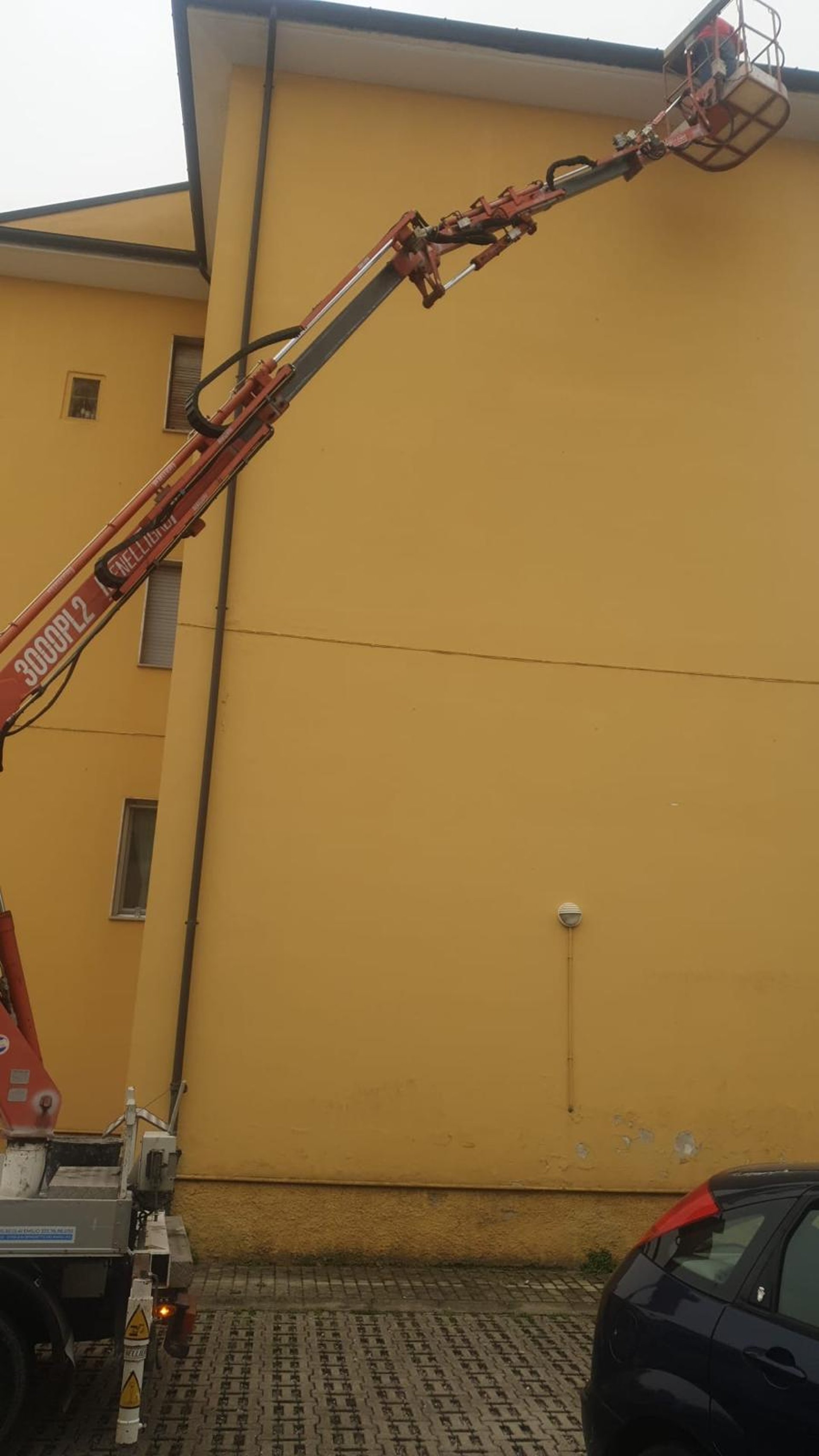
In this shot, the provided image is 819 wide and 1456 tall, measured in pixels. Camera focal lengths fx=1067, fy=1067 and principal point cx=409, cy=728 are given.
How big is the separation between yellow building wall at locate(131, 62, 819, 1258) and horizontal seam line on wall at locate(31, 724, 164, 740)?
316 centimetres

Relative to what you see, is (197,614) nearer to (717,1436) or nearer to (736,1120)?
(736,1120)

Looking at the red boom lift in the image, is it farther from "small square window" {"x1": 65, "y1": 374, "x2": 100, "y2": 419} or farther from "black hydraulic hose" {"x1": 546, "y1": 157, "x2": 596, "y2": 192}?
"small square window" {"x1": 65, "y1": 374, "x2": 100, "y2": 419}

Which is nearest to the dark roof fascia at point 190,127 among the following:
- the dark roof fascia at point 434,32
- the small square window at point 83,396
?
the dark roof fascia at point 434,32

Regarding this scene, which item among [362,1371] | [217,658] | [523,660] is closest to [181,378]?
[217,658]

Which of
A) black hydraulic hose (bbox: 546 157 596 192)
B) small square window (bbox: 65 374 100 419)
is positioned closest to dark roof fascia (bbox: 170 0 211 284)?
small square window (bbox: 65 374 100 419)

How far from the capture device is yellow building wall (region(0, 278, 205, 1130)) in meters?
10.4

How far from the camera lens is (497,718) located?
8.45 meters

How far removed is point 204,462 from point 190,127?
6076 mm

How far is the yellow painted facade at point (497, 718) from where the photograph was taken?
25.2 feet

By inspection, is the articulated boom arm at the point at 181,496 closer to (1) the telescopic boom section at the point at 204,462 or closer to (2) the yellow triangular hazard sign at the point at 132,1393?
(1) the telescopic boom section at the point at 204,462

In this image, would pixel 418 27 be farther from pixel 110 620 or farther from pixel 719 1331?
pixel 719 1331

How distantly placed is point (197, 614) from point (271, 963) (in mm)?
2727

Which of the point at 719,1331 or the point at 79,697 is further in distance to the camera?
the point at 79,697

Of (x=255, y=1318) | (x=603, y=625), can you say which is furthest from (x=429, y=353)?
(x=255, y=1318)
